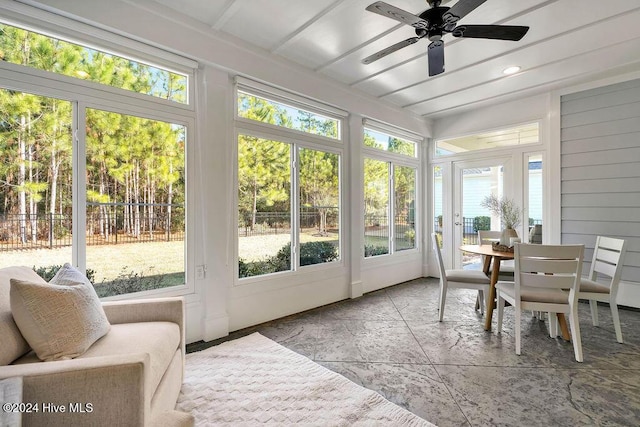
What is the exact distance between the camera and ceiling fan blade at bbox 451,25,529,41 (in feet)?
6.64

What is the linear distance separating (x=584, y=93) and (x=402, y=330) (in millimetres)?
3850

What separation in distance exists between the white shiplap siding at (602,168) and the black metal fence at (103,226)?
15.8ft

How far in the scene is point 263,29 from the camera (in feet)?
8.82

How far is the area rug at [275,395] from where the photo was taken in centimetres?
168

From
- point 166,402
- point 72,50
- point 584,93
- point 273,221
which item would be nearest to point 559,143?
point 584,93

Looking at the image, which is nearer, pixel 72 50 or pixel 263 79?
pixel 72 50

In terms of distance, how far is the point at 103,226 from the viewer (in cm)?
232

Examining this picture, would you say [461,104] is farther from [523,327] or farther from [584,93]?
[523,327]

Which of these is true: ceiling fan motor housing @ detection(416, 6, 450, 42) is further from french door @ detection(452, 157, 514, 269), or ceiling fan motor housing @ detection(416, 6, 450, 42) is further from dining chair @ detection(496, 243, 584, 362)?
french door @ detection(452, 157, 514, 269)

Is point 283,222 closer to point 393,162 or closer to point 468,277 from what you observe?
point 468,277

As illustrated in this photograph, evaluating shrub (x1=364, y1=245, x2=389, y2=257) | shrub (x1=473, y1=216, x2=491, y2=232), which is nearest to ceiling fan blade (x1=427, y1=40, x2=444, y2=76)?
shrub (x1=364, y1=245, x2=389, y2=257)

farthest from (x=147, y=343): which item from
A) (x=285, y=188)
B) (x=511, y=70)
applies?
(x=511, y=70)

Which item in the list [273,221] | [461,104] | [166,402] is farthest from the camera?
[461,104]

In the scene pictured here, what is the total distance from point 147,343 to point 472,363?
2288 millimetres
